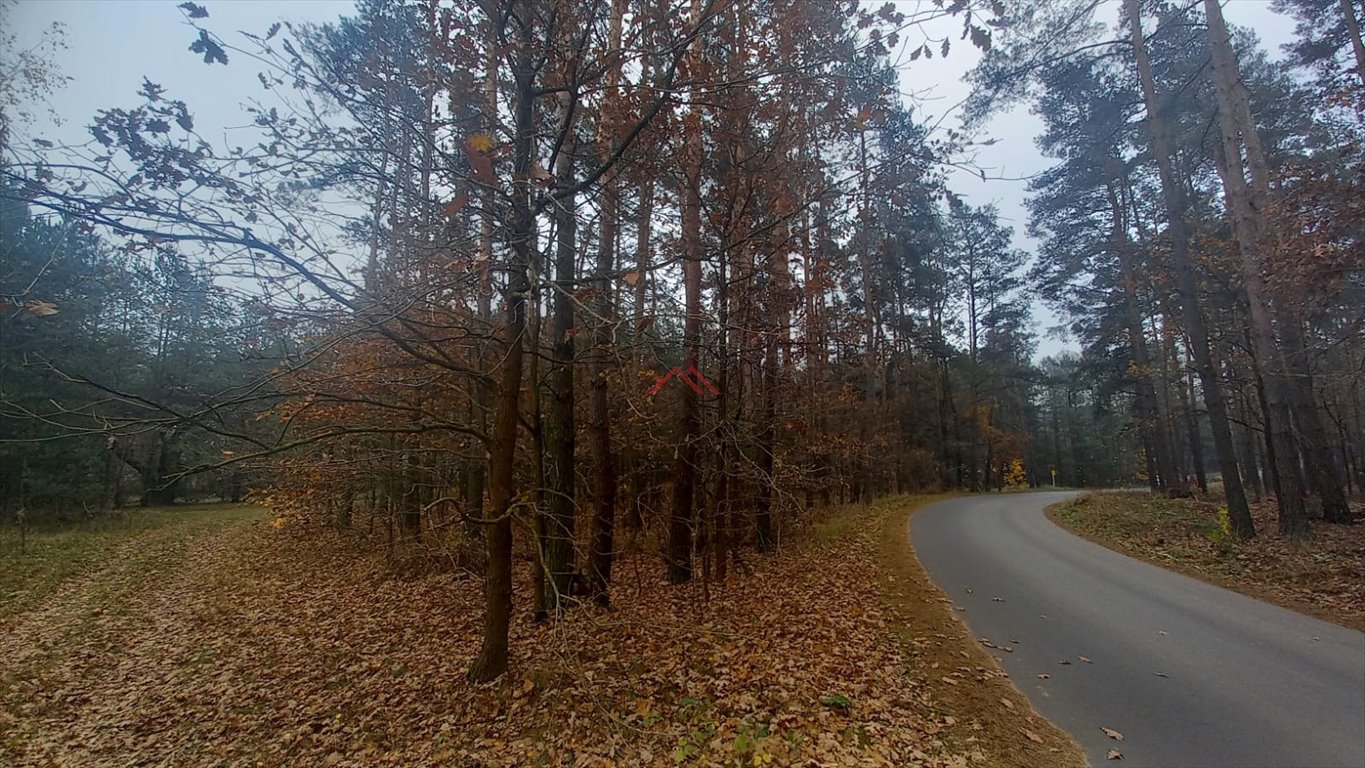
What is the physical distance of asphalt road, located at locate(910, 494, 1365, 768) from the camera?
3.52 m

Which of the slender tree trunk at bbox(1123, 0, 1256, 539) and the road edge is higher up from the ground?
the slender tree trunk at bbox(1123, 0, 1256, 539)

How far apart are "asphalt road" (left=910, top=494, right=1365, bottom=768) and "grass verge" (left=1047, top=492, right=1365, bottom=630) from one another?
1.66ft

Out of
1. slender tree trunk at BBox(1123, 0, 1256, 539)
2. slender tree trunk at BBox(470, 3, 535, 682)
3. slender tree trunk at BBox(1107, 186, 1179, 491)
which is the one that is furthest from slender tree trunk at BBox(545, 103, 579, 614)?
slender tree trunk at BBox(1107, 186, 1179, 491)

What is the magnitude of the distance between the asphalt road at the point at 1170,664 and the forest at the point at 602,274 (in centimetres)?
280

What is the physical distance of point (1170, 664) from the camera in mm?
4652

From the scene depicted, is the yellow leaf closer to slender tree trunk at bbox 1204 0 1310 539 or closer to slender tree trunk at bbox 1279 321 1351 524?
slender tree trunk at bbox 1204 0 1310 539

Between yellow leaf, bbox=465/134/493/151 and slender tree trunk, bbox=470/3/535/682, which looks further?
slender tree trunk, bbox=470/3/535/682

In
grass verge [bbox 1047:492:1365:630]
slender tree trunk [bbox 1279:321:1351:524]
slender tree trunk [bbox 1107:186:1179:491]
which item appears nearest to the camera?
grass verge [bbox 1047:492:1365:630]

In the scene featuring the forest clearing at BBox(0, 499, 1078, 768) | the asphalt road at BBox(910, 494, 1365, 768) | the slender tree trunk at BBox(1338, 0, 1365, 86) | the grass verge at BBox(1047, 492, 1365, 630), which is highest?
the slender tree trunk at BBox(1338, 0, 1365, 86)

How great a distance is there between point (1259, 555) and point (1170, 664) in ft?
17.6

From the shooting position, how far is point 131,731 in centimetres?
497

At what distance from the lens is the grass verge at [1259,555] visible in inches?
247

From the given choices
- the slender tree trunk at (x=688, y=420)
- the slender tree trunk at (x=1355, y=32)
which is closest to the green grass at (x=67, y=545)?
the slender tree trunk at (x=688, y=420)

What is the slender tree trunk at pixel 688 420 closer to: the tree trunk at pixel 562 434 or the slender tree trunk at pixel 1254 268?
the tree trunk at pixel 562 434
